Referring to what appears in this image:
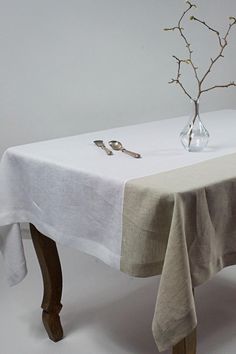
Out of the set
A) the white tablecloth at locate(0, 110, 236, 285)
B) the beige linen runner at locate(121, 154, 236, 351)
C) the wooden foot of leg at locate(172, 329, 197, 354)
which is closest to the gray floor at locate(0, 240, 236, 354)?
the white tablecloth at locate(0, 110, 236, 285)

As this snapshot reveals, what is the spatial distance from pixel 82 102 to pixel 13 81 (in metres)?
0.40

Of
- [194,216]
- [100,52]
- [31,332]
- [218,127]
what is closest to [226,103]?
[100,52]

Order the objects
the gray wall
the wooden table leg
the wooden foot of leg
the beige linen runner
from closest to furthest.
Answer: the beige linen runner, the wooden foot of leg, the wooden table leg, the gray wall

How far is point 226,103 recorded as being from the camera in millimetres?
3438

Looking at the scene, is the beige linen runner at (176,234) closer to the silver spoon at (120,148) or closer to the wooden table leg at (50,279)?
the silver spoon at (120,148)

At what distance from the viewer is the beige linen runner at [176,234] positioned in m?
1.26

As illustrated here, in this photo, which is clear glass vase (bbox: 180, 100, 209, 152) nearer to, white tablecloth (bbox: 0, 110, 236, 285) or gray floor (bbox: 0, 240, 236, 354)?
white tablecloth (bbox: 0, 110, 236, 285)

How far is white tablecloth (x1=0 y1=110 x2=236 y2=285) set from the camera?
1.45 metres

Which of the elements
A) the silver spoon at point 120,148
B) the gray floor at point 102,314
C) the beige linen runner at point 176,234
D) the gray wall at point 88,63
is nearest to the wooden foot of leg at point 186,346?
the beige linen runner at point 176,234

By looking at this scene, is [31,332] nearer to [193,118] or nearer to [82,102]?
[193,118]

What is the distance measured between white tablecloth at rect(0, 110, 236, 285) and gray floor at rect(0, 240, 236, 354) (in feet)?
0.95

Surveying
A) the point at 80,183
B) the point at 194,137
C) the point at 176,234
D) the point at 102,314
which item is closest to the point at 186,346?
the point at 176,234

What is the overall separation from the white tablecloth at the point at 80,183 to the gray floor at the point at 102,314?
0.29 meters

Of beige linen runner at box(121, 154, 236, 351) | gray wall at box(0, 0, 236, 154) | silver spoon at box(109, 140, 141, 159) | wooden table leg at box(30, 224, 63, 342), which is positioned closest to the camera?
beige linen runner at box(121, 154, 236, 351)
